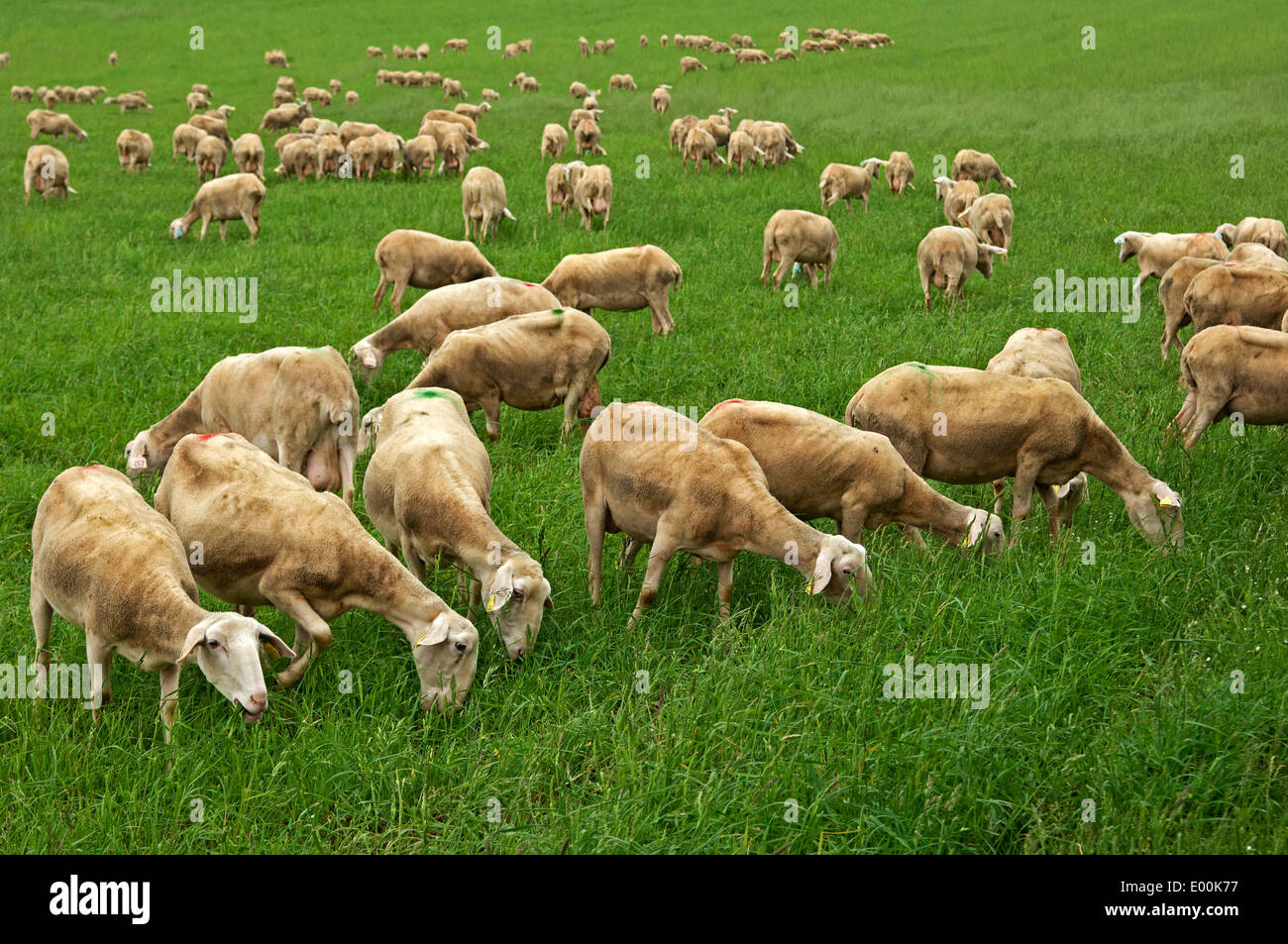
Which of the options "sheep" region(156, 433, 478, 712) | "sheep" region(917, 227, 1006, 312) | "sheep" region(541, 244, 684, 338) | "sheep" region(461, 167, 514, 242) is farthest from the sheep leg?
"sheep" region(461, 167, 514, 242)

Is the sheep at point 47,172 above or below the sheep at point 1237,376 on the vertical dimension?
above

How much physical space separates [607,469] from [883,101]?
31.2 metres

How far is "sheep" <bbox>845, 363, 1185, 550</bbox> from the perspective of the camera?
8.32 m

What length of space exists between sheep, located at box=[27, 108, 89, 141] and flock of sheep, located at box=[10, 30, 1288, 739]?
2418cm

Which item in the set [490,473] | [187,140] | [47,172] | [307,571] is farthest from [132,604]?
[187,140]

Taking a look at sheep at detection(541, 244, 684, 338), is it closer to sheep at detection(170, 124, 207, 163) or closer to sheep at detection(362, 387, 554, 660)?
sheep at detection(362, 387, 554, 660)

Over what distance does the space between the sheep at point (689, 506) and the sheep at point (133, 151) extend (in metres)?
22.5

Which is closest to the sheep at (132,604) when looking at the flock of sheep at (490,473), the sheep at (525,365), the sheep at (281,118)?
the flock of sheep at (490,473)

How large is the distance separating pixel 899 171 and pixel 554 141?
26.9 feet

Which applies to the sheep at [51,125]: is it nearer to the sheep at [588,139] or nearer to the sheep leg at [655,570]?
the sheep at [588,139]

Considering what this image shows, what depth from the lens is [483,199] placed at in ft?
59.8

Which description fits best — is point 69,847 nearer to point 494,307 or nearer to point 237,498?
point 237,498

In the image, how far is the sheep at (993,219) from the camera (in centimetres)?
1847

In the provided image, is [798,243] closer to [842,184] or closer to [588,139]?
[842,184]
